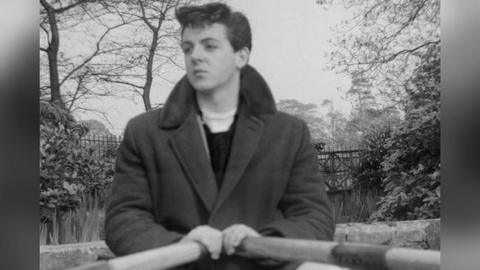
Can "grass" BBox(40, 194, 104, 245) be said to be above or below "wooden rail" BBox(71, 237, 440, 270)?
above

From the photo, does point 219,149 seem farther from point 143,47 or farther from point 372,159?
point 372,159

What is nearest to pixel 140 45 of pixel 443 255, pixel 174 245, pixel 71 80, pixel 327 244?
pixel 71 80

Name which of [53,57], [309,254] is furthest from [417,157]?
[53,57]

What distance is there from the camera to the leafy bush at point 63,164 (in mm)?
2787

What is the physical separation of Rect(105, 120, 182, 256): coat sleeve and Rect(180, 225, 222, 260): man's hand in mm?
52

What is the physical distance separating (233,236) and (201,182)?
0.26 metres

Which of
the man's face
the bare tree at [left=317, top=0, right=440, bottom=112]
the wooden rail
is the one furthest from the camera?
the bare tree at [left=317, top=0, right=440, bottom=112]

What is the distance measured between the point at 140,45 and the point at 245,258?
1019 millimetres

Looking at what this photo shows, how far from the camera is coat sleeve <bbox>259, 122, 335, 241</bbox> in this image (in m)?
2.66

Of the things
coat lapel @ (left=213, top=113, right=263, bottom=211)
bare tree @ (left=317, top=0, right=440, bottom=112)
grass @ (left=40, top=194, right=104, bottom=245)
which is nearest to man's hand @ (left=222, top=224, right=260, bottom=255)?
coat lapel @ (left=213, top=113, right=263, bottom=211)

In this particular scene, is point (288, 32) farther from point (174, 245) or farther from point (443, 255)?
point (443, 255)

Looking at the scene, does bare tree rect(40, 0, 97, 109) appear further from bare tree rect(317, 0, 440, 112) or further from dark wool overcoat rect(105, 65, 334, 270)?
bare tree rect(317, 0, 440, 112)

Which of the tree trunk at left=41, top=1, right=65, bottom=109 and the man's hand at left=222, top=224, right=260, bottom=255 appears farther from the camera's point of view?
the tree trunk at left=41, top=1, right=65, bottom=109

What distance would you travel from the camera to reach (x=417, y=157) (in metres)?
3.04
